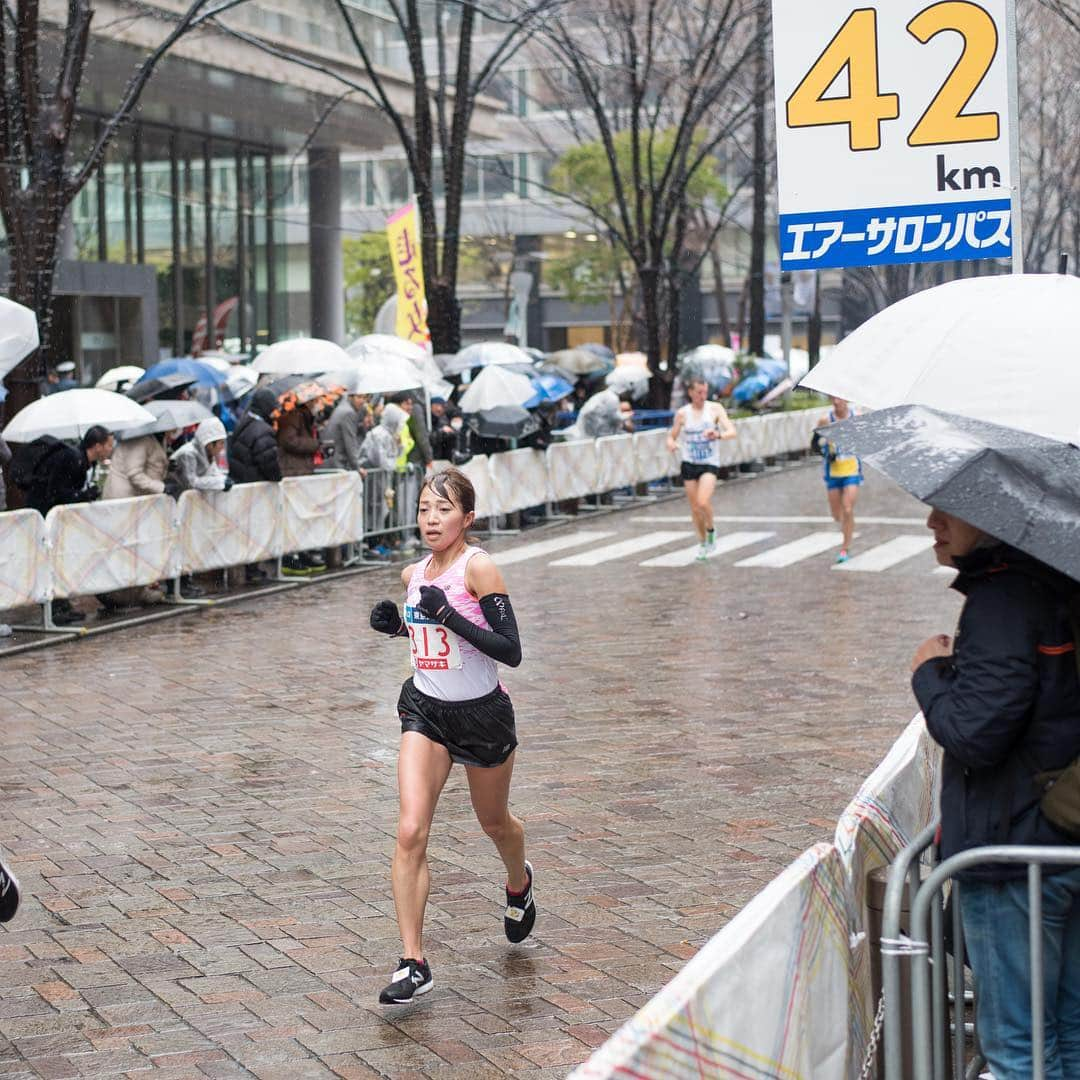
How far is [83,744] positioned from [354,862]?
2983 mm

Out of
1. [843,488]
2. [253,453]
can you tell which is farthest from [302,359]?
[843,488]

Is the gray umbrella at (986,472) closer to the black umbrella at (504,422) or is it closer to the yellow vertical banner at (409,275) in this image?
the black umbrella at (504,422)

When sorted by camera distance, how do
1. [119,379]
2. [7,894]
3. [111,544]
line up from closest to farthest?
[7,894]
[111,544]
[119,379]

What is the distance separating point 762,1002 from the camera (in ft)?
10.8

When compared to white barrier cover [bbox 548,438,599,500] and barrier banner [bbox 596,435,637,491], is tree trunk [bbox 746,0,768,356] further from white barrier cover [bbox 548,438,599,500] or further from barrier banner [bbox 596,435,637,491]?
white barrier cover [bbox 548,438,599,500]

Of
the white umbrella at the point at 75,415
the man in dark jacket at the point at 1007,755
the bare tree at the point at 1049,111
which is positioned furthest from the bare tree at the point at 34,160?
the bare tree at the point at 1049,111

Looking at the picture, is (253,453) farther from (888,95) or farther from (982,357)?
(982,357)

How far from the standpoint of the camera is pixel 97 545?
14.1 metres

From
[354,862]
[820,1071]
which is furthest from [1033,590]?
[354,862]

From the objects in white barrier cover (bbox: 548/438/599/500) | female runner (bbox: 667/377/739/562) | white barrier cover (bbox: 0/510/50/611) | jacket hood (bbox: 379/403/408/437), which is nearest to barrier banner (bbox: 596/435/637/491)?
white barrier cover (bbox: 548/438/599/500)

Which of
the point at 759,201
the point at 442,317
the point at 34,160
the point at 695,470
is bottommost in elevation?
the point at 695,470

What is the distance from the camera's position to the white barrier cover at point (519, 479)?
2091cm

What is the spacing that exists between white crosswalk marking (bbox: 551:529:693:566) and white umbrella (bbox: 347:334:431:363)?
318 cm

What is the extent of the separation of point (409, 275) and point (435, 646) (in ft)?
57.5
